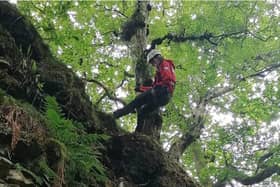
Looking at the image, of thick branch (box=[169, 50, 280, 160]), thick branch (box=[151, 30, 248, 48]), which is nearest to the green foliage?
thick branch (box=[169, 50, 280, 160])

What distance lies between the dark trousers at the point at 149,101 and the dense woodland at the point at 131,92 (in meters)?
0.29

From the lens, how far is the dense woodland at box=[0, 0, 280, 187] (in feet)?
16.2

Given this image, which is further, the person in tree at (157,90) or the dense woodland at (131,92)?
the person in tree at (157,90)

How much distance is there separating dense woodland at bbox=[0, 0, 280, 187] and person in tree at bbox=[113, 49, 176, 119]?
371 millimetres

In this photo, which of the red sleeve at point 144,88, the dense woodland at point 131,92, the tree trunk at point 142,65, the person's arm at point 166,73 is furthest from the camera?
the red sleeve at point 144,88

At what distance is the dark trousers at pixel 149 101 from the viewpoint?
27.4 ft

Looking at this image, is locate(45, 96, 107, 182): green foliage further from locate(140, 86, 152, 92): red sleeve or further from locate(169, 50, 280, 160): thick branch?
locate(169, 50, 280, 160): thick branch

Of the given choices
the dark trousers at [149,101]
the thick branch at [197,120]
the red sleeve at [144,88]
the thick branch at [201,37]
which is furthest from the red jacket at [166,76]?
the thick branch at [201,37]

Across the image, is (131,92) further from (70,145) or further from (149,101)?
(70,145)

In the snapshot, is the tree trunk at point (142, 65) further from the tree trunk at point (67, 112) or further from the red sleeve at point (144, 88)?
the red sleeve at point (144, 88)

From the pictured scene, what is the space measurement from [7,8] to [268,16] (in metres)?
9.54

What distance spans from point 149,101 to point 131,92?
5.55 metres

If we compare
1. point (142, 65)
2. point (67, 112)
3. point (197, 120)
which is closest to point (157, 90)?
point (142, 65)

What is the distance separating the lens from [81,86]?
7.55m
